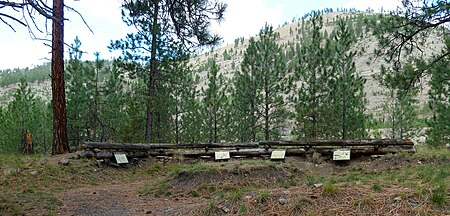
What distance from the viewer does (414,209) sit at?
3807mm

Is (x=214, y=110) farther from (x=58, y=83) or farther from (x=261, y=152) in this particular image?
(x=58, y=83)

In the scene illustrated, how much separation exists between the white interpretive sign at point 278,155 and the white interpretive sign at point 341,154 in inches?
59.9

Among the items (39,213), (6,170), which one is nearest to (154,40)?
(6,170)

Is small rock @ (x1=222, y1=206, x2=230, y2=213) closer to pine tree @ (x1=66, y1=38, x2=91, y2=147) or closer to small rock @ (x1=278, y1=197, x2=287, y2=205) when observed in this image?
small rock @ (x1=278, y1=197, x2=287, y2=205)

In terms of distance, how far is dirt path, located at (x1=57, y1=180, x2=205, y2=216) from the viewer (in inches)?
213

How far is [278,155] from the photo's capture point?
10914 mm

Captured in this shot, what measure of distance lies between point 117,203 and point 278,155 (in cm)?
595

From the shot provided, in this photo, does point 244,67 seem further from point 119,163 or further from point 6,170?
point 6,170

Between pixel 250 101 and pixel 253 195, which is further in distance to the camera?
pixel 250 101

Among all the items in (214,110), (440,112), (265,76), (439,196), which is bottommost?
(439,196)

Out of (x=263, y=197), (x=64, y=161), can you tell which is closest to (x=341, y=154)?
(x=263, y=197)

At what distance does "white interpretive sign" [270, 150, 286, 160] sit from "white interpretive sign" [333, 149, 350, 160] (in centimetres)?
152

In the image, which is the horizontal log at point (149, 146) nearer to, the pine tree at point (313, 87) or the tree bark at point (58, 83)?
the tree bark at point (58, 83)

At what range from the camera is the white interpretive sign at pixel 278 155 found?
10.8m
